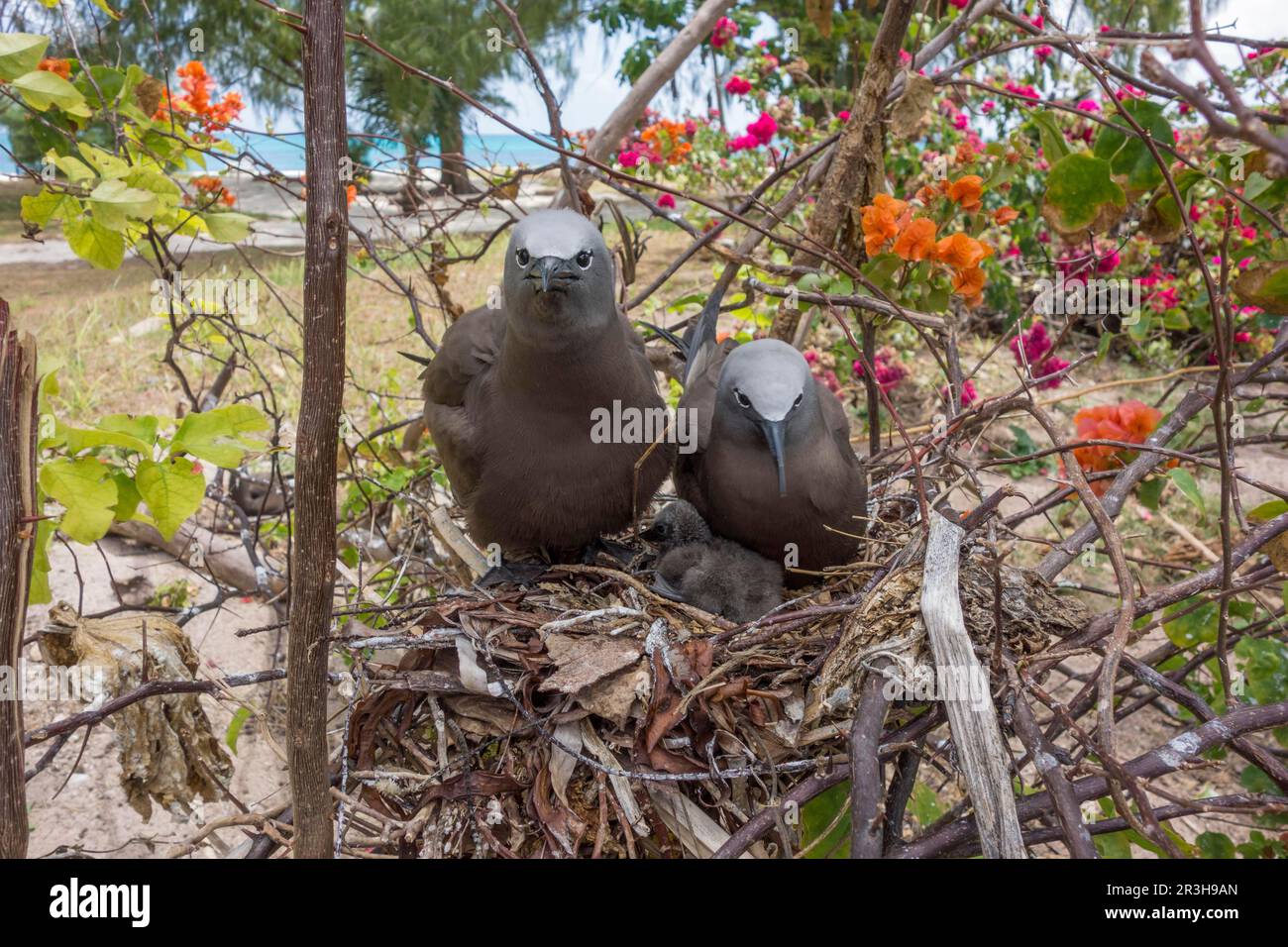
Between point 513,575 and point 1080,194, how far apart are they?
67.6 inches

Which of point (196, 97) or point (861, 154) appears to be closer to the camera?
point (861, 154)

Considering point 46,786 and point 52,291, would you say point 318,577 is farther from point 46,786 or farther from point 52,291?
point 52,291

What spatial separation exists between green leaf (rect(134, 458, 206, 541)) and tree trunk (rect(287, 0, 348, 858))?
0.55m

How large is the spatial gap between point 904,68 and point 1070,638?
1804 millimetres

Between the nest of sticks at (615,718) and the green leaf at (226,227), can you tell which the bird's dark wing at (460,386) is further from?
the green leaf at (226,227)

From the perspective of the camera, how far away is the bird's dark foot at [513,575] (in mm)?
2715

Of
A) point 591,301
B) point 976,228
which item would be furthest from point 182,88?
point 976,228

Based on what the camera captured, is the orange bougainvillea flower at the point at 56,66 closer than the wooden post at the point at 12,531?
No

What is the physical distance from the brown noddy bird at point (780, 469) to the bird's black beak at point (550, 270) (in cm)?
61

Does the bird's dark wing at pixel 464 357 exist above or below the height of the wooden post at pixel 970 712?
above

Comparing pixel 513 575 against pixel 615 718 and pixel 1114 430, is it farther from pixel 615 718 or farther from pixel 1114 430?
pixel 1114 430

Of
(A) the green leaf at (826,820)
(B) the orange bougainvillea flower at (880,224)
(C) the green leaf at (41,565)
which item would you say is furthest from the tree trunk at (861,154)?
(C) the green leaf at (41,565)

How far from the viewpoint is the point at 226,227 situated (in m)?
2.85

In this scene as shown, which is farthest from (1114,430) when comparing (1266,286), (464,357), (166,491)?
(166,491)
